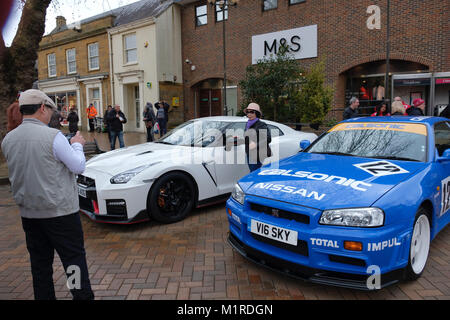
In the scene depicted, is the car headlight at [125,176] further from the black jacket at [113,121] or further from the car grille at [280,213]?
the black jacket at [113,121]

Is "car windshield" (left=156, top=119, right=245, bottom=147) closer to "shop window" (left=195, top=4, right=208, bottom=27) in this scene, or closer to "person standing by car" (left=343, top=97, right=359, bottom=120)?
"person standing by car" (left=343, top=97, right=359, bottom=120)

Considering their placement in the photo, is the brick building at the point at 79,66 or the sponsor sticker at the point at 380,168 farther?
Result: the brick building at the point at 79,66

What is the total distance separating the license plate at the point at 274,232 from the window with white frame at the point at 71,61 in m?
24.3

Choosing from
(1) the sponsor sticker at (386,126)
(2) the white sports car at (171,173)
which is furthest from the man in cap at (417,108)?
(1) the sponsor sticker at (386,126)

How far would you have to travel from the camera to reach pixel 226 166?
204 inches

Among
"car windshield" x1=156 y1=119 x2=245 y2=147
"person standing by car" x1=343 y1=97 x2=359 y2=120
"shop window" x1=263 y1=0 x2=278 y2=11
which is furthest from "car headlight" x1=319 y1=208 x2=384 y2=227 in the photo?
"shop window" x1=263 y1=0 x2=278 y2=11

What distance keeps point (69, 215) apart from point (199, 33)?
18.1 meters

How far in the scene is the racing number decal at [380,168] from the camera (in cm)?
308

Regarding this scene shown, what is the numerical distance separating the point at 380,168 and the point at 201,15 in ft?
58.3

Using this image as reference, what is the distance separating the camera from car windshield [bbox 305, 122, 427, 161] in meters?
3.57

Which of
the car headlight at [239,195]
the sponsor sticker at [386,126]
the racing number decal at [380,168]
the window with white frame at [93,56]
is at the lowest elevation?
the car headlight at [239,195]

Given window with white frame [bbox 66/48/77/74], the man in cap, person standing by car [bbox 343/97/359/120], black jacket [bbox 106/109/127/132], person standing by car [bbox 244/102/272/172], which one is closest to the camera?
person standing by car [bbox 244/102/272/172]

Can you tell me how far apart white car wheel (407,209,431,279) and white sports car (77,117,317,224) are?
248 cm
